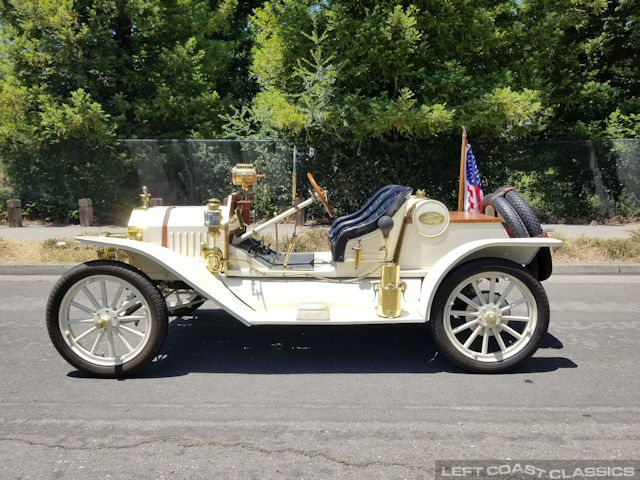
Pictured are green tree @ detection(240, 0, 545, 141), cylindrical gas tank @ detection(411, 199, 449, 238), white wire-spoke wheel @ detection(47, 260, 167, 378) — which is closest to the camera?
white wire-spoke wheel @ detection(47, 260, 167, 378)

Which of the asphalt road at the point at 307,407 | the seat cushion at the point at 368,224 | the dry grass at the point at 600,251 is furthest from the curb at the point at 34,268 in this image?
the dry grass at the point at 600,251

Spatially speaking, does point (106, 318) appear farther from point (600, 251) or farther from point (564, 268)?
point (600, 251)

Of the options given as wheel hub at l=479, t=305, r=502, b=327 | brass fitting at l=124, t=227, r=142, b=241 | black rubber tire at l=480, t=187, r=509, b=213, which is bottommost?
wheel hub at l=479, t=305, r=502, b=327

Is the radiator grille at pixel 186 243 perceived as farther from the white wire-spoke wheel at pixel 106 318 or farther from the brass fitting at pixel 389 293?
the brass fitting at pixel 389 293

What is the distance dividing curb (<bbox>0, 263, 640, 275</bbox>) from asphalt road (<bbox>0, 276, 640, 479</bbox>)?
123 inches

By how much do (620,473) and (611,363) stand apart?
1724 mm

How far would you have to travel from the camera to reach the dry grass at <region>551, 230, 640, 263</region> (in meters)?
8.38

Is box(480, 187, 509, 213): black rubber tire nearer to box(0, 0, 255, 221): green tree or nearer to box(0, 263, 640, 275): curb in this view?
box(0, 263, 640, 275): curb

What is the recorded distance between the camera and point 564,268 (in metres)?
8.02

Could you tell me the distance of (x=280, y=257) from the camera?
181 inches

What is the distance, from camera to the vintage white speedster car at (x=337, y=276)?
3.86 metres

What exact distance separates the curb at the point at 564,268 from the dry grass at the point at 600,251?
0.95 feet

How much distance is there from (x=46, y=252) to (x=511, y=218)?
7466 mm

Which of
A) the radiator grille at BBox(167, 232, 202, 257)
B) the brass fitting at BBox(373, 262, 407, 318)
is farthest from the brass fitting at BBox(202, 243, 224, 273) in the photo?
the brass fitting at BBox(373, 262, 407, 318)
